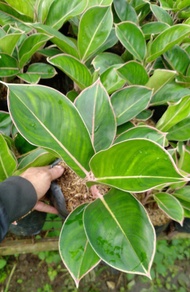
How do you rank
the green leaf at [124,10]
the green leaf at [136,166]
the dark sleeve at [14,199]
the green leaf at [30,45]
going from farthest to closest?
the green leaf at [124,10]
the green leaf at [30,45]
the dark sleeve at [14,199]
the green leaf at [136,166]

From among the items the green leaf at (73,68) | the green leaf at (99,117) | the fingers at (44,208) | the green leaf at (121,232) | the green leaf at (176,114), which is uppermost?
the green leaf at (73,68)

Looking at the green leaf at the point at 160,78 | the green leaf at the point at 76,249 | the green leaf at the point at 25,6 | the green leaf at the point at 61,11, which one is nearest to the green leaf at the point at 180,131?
the green leaf at the point at 160,78

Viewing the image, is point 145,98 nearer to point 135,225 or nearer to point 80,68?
point 80,68

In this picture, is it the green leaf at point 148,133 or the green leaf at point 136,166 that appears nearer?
the green leaf at point 136,166

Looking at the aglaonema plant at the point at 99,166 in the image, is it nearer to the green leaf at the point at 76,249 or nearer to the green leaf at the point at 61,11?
the green leaf at the point at 76,249

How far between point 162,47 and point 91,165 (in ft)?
1.51

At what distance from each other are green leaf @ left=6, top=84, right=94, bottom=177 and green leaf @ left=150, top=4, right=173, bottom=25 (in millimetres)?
592

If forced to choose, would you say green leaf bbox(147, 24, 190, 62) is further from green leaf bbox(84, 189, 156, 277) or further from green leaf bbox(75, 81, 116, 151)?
green leaf bbox(84, 189, 156, 277)

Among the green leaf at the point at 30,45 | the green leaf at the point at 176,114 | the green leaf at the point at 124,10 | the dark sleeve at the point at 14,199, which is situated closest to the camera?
the dark sleeve at the point at 14,199

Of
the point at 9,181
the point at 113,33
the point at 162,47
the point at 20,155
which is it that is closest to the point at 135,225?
the point at 9,181

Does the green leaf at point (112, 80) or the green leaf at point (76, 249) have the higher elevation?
the green leaf at point (112, 80)

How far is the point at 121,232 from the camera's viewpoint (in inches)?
23.5

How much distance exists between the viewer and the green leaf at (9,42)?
0.80 meters

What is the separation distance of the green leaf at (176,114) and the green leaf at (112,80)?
156 millimetres
